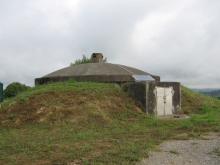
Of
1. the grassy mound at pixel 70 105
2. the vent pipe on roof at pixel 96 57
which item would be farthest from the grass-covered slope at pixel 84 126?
the vent pipe on roof at pixel 96 57

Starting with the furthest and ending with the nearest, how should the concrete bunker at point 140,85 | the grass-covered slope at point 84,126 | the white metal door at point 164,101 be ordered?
the white metal door at point 164,101 → the concrete bunker at point 140,85 → the grass-covered slope at point 84,126

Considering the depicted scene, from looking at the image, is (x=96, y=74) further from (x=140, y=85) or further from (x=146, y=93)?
(x=146, y=93)

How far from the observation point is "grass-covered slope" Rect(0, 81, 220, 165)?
5.57m

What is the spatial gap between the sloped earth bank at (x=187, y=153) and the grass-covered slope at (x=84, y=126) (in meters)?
0.30

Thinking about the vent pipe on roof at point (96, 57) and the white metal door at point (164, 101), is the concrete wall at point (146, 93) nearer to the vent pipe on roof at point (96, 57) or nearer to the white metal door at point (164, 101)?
the white metal door at point (164, 101)

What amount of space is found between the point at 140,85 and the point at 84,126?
3.54m

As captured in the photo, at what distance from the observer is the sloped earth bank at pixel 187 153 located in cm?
500

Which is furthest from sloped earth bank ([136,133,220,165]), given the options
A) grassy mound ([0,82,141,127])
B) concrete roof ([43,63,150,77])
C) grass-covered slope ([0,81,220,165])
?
concrete roof ([43,63,150,77])

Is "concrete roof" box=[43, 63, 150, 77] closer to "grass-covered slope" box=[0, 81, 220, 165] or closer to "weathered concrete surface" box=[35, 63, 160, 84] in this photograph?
"weathered concrete surface" box=[35, 63, 160, 84]

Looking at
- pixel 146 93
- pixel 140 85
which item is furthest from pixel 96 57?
pixel 146 93

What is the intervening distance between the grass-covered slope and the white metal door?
1096 millimetres

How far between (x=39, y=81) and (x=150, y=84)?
6.70 metres

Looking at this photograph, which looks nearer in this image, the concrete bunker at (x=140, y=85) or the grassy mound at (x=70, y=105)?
the grassy mound at (x=70, y=105)

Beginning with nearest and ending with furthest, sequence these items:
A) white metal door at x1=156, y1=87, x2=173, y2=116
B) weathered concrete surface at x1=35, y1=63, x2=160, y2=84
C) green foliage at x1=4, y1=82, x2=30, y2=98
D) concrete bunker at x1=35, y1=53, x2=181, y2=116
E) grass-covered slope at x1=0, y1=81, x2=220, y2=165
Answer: grass-covered slope at x1=0, y1=81, x2=220, y2=165 → concrete bunker at x1=35, y1=53, x2=181, y2=116 → white metal door at x1=156, y1=87, x2=173, y2=116 → weathered concrete surface at x1=35, y1=63, x2=160, y2=84 → green foliage at x1=4, y1=82, x2=30, y2=98
